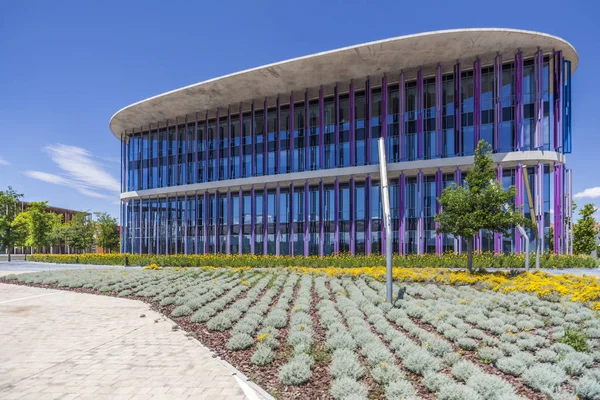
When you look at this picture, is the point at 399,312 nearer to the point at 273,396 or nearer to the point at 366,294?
the point at 366,294

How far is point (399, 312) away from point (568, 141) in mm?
25350

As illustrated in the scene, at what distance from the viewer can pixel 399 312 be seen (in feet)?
31.0

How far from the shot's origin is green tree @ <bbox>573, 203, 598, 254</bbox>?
116 ft

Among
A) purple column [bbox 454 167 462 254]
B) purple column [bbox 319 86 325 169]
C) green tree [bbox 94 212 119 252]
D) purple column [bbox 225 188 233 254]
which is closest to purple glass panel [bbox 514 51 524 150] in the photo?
purple column [bbox 454 167 462 254]

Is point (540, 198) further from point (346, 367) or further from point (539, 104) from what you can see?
point (346, 367)

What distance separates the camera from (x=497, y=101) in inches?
1035

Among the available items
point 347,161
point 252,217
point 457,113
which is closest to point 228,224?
point 252,217

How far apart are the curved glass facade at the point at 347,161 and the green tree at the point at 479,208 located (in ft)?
33.9

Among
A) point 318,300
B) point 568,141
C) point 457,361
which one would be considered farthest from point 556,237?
point 457,361

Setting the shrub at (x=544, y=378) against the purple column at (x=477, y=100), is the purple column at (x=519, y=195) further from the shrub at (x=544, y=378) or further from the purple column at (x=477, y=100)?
the shrub at (x=544, y=378)

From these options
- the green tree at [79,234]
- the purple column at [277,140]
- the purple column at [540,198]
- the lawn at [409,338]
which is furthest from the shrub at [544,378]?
the green tree at [79,234]

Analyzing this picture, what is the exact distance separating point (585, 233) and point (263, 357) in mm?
40956

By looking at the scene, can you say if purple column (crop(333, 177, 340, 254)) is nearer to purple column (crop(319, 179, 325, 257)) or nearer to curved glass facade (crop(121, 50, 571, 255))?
Result: curved glass facade (crop(121, 50, 571, 255))

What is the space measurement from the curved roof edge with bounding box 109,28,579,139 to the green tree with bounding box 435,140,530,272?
12035mm
